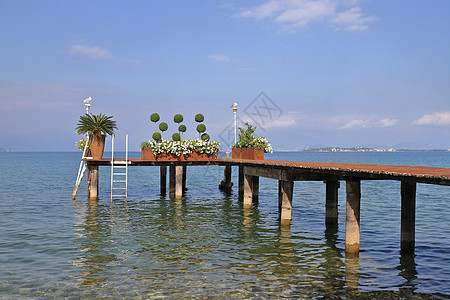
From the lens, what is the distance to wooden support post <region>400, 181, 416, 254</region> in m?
11.9

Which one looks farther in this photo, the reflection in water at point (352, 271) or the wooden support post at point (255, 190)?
the wooden support post at point (255, 190)

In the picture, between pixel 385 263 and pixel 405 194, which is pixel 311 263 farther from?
pixel 405 194

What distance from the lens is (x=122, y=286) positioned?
954 cm

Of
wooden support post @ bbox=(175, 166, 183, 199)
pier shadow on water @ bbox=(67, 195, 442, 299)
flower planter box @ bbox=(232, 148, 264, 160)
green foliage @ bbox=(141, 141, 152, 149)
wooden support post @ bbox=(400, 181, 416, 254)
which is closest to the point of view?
pier shadow on water @ bbox=(67, 195, 442, 299)

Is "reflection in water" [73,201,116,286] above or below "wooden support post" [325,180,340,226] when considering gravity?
below

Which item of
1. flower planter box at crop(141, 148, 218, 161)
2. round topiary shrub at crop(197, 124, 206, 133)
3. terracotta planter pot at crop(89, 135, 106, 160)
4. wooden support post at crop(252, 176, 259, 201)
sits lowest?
wooden support post at crop(252, 176, 259, 201)

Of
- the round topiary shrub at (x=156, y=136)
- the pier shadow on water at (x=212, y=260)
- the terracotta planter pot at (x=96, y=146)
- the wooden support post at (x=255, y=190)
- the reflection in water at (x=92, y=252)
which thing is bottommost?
the reflection in water at (x=92, y=252)

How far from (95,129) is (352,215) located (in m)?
17.4

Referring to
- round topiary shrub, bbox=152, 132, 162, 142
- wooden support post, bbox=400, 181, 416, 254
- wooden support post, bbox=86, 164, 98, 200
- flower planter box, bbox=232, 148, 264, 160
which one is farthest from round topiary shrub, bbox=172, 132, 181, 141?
wooden support post, bbox=400, 181, 416, 254

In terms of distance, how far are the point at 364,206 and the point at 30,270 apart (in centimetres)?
1986

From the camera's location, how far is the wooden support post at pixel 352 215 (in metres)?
11.9

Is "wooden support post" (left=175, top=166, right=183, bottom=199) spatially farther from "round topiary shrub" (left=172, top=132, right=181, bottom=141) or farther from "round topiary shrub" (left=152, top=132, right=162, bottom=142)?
"round topiary shrub" (left=172, top=132, right=181, bottom=141)

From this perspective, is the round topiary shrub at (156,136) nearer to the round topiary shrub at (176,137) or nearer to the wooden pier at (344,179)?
the round topiary shrub at (176,137)

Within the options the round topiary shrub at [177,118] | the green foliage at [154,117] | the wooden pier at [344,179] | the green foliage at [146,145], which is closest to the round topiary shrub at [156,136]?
the green foliage at [146,145]
